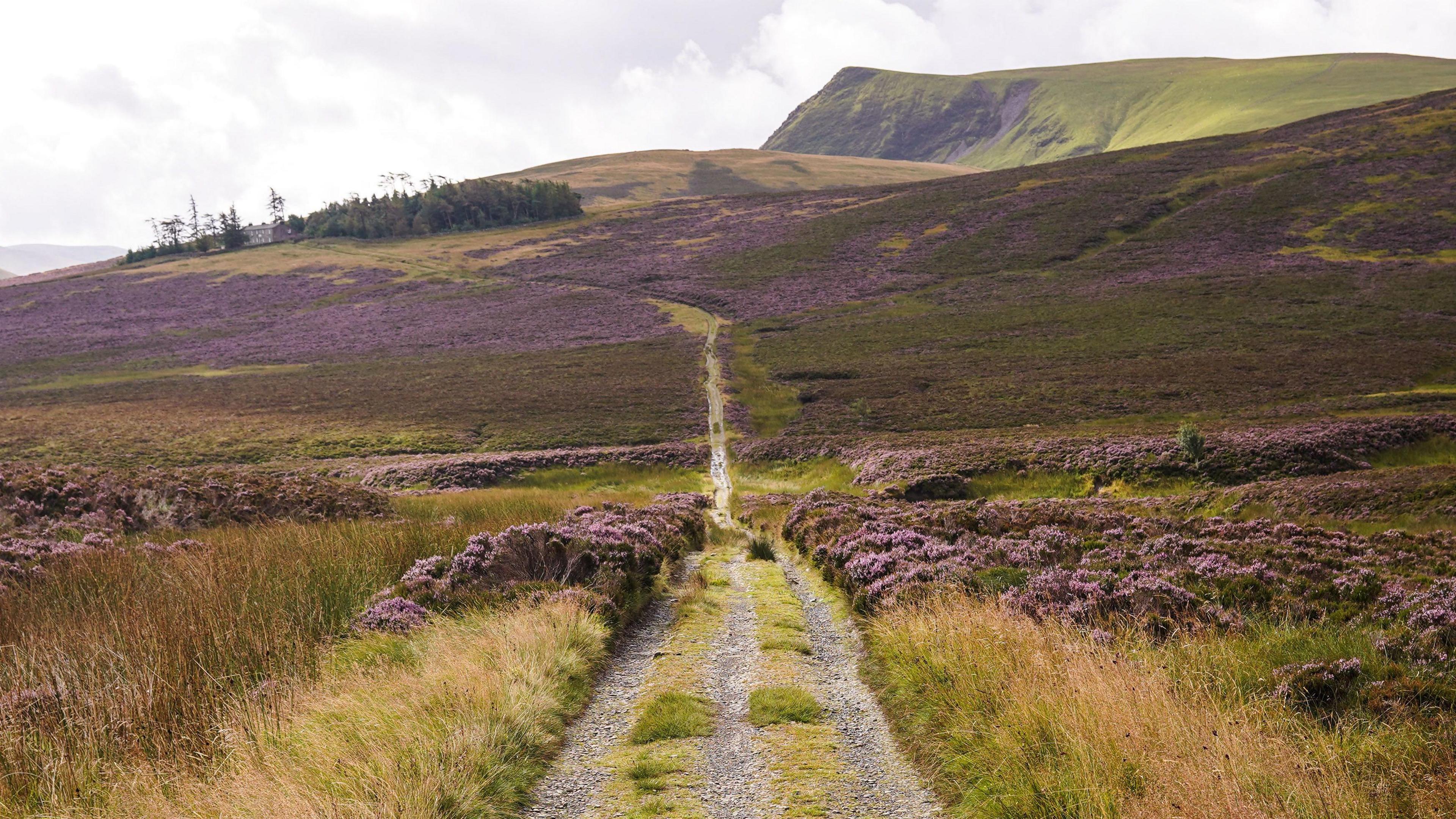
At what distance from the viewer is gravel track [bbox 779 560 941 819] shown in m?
6.24

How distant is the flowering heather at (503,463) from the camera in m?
40.3

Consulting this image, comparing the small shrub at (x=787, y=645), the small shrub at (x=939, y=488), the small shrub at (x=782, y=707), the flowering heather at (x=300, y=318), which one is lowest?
the small shrub at (x=939, y=488)

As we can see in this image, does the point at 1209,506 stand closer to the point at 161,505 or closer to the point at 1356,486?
the point at 1356,486

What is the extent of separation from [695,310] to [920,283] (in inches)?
907

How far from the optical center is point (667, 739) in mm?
7637

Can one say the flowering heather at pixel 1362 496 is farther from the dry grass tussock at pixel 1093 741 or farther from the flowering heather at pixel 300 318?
the flowering heather at pixel 300 318

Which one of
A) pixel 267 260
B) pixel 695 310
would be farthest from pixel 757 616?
pixel 267 260

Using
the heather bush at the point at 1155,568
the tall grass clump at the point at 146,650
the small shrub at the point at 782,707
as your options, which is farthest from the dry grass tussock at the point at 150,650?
the heather bush at the point at 1155,568

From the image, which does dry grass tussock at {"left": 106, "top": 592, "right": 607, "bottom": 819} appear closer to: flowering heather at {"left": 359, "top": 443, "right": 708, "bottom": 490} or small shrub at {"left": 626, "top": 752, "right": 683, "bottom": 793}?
small shrub at {"left": 626, "top": 752, "right": 683, "bottom": 793}

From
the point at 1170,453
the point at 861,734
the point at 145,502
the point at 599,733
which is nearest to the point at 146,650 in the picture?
the point at 599,733

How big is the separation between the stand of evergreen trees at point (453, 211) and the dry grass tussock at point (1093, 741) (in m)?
143

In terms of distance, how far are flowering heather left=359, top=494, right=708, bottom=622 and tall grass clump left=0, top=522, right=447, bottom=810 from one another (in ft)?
3.04

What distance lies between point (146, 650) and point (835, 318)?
70.4 metres

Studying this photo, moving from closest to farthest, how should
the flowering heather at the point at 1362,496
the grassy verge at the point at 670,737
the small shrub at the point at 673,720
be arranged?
the grassy verge at the point at 670,737
the small shrub at the point at 673,720
the flowering heather at the point at 1362,496
